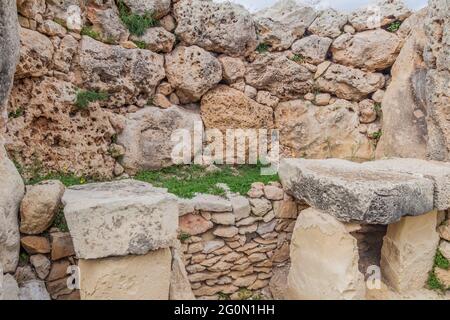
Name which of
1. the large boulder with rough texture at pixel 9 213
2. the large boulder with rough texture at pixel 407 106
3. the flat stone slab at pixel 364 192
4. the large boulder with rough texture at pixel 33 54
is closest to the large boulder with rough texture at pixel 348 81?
the large boulder with rough texture at pixel 407 106

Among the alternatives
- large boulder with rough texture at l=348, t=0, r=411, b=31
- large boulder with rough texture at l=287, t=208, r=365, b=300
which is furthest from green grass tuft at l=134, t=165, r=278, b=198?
large boulder with rough texture at l=348, t=0, r=411, b=31

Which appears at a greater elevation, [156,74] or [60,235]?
[156,74]

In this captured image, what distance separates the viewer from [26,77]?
404 cm

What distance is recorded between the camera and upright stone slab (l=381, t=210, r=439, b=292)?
374 centimetres

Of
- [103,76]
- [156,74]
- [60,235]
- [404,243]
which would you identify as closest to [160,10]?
[156,74]

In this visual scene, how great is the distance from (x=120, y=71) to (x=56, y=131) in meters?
1.25

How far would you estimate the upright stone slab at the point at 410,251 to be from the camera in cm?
374

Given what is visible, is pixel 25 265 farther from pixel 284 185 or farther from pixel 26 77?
pixel 284 185

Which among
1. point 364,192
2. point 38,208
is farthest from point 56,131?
point 364,192

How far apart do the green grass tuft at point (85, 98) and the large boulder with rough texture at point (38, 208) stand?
1.47 meters

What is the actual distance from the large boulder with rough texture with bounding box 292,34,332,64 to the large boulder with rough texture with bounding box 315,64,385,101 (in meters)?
0.29

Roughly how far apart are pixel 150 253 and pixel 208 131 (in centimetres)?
295

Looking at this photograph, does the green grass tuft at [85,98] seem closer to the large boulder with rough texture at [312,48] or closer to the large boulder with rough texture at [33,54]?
the large boulder with rough texture at [33,54]
